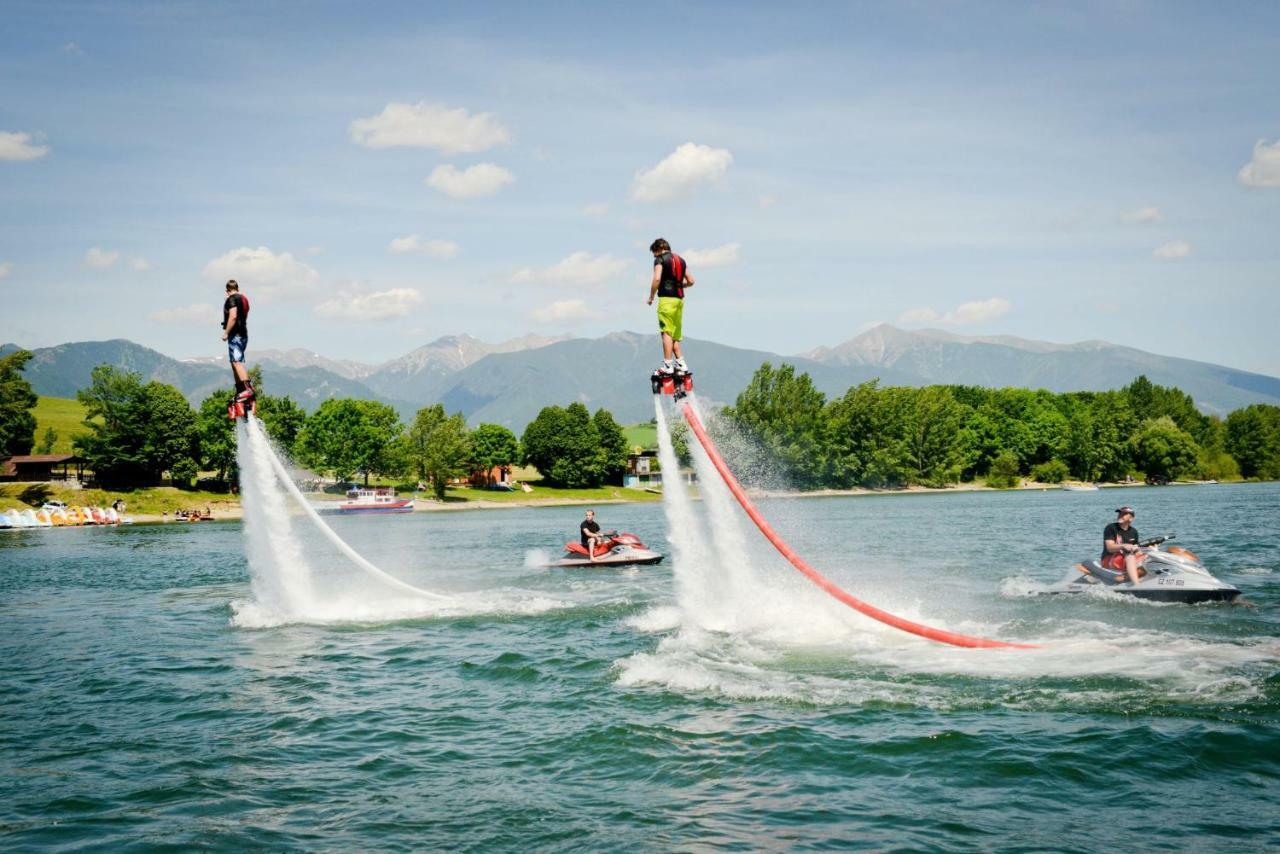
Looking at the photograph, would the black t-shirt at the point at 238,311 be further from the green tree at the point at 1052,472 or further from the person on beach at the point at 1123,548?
the green tree at the point at 1052,472

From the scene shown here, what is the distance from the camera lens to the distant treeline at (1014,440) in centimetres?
13838

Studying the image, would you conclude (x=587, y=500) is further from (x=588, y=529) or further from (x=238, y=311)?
(x=238, y=311)

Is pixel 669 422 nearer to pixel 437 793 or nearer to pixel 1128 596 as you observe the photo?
pixel 437 793

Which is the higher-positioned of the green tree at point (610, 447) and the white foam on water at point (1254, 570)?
the green tree at point (610, 447)

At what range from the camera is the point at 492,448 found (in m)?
158

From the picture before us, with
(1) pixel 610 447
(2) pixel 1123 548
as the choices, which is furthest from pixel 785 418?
(2) pixel 1123 548

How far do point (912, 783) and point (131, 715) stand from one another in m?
14.9

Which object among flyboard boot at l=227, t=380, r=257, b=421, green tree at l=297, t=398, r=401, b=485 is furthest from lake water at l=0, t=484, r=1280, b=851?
green tree at l=297, t=398, r=401, b=485

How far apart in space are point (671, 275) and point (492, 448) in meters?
143

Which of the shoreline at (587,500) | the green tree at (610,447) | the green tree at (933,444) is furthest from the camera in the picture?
the green tree at (610,447)

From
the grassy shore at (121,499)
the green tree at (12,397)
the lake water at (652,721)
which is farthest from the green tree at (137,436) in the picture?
the lake water at (652,721)

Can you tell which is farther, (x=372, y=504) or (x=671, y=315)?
(x=372, y=504)

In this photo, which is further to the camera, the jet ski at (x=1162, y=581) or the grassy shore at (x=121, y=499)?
the grassy shore at (x=121, y=499)

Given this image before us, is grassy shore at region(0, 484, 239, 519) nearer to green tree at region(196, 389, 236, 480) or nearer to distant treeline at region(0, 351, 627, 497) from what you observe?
distant treeline at region(0, 351, 627, 497)
